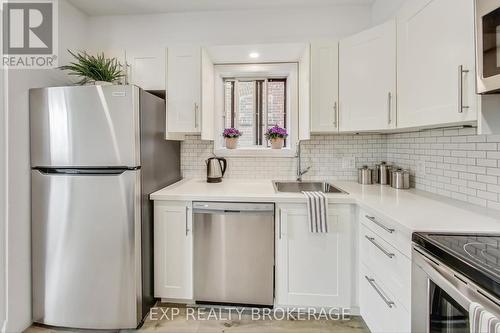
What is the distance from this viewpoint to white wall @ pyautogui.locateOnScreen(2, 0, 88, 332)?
172 cm

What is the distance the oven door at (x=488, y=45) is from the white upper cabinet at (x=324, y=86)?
44.6 inches

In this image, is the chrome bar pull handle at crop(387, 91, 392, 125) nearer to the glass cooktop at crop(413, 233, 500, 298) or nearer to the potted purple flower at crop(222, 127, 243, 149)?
the glass cooktop at crop(413, 233, 500, 298)

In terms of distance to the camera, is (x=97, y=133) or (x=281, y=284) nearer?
(x=97, y=133)

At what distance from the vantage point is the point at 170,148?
2.38 meters

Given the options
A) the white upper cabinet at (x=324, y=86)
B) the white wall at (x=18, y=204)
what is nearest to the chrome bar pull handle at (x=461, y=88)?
the white upper cabinet at (x=324, y=86)

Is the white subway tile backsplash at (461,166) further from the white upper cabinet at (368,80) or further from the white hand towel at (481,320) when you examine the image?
the white hand towel at (481,320)

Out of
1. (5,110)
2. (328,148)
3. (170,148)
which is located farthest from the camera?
(328,148)

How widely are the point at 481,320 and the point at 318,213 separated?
1.11 meters

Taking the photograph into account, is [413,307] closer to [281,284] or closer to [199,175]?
[281,284]

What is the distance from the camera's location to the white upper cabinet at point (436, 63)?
118 cm

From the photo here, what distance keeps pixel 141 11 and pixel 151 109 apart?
49.2 inches

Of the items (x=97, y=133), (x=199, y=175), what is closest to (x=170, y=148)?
(x=199, y=175)

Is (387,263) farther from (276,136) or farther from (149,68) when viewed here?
(149,68)

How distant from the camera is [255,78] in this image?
8.96ft
